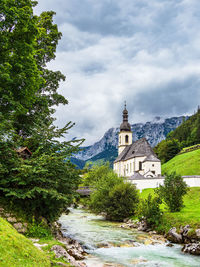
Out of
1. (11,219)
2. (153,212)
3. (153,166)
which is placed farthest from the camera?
(153,166)

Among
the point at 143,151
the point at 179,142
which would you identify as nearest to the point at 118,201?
the point at 143,151

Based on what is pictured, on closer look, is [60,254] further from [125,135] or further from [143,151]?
[125,135]

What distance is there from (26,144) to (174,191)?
16.3 meters

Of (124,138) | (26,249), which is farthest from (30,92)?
(124,138)

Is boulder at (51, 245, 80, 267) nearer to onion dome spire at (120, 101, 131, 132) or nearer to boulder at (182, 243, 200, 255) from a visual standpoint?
boulder at (182, 243, 200, 255)

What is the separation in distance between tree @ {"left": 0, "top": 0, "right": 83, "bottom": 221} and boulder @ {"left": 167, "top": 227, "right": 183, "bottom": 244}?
9780mm

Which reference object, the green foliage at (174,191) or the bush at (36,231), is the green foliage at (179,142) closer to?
the green foliage at (174,191)

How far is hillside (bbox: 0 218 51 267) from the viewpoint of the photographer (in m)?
5.64

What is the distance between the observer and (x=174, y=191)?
24469 mm

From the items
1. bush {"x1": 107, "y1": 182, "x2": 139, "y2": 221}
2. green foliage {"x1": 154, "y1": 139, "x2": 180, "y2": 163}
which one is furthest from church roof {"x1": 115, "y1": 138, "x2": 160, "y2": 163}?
bush {"x1": 107, "y1": 182, "x2": 139, "y2": 221}

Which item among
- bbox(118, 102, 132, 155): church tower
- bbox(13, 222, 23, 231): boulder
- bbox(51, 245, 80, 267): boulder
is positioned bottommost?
bbox(51, 245, 80, 267): boulder

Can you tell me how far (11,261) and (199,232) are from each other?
16042mm

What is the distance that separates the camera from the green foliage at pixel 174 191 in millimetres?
24406

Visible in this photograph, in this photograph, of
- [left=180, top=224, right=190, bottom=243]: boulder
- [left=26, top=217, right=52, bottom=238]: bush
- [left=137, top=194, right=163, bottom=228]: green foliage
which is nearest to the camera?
[left=26, top=217, right=52, bottom=238]: bush
